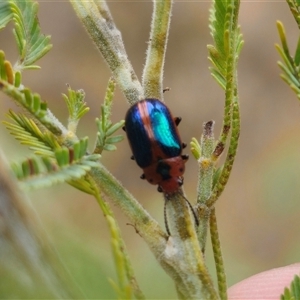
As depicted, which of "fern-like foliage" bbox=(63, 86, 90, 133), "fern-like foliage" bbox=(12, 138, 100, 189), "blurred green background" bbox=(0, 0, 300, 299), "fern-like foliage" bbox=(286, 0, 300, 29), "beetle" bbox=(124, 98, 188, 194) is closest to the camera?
"fern-like foliage" bbox=(12, 138, 100, 189)

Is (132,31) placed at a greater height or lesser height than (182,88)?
greater

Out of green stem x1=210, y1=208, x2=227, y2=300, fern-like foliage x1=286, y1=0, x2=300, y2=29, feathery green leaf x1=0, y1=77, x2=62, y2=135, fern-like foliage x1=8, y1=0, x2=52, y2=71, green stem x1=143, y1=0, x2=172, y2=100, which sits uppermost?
fern-like foliage x1=8, y1=0, x2=52, y2=71

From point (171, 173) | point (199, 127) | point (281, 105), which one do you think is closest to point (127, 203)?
point (171, 173)

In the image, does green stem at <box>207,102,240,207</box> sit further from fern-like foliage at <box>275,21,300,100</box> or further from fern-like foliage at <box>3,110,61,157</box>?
fern-like foliage at <box>3,110,61,157</box>

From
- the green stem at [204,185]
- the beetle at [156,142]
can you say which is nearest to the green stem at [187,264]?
the green stem at [204,185]

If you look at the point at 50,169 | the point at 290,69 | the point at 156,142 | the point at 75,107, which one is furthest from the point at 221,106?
the point at 50,169

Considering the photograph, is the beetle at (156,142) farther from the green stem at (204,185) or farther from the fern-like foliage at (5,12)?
the fern-like foliage at (5,12)

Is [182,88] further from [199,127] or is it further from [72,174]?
[72,174]

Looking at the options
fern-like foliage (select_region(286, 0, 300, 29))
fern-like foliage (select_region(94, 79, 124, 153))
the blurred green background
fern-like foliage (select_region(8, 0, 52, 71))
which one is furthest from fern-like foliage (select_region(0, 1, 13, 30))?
the blurred green background
